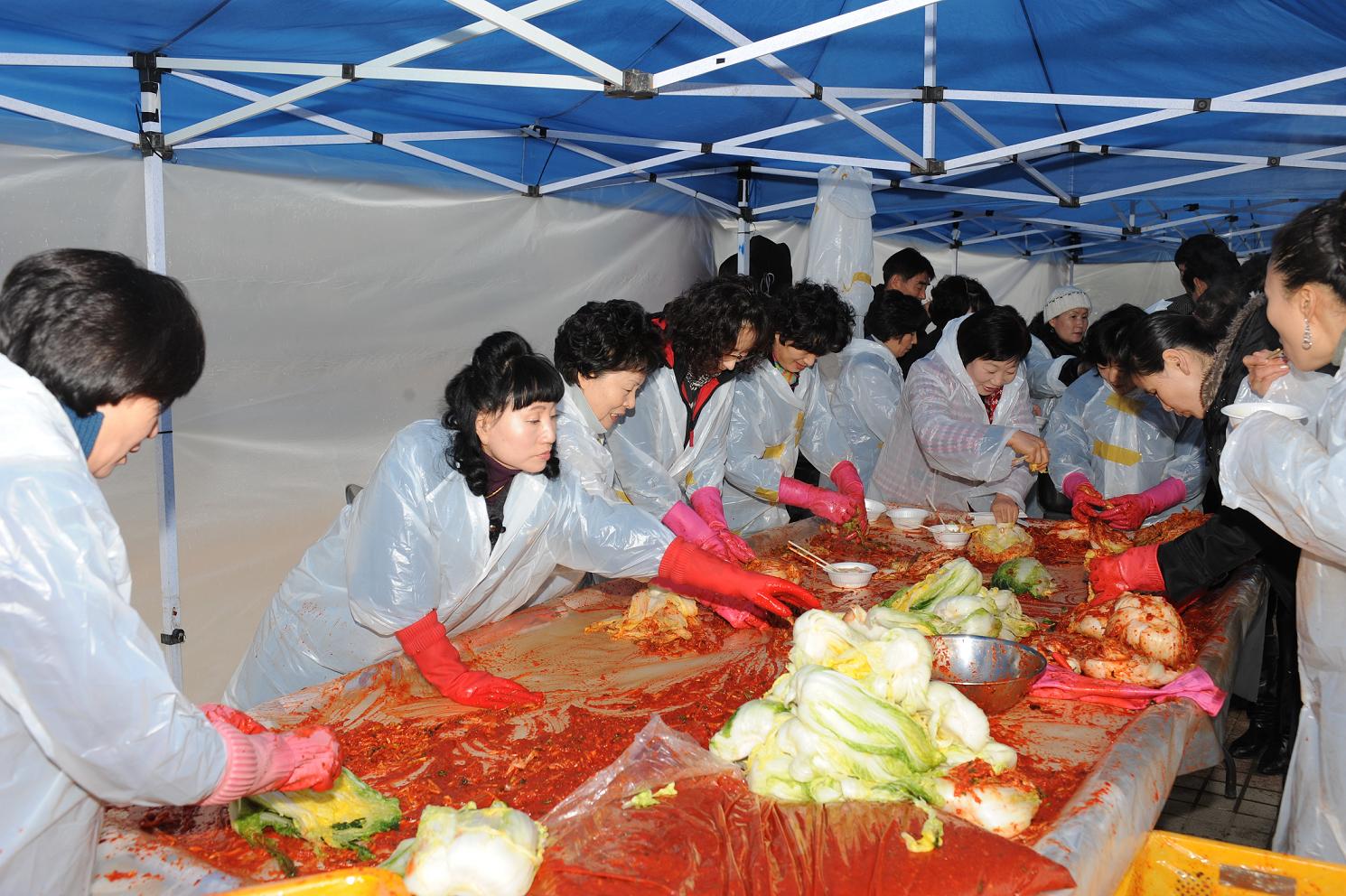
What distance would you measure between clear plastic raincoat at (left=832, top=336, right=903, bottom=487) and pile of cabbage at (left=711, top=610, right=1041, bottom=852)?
3.92 meters

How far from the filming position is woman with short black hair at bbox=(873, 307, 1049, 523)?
4.89 meters

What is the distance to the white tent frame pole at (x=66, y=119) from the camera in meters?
3.77

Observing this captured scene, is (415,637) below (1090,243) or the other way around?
below

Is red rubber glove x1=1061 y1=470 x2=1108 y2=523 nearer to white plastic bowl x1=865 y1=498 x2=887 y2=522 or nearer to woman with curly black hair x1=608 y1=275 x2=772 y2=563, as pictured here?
white plastic bowl x1=865 y1=498 x2=887 y2=522

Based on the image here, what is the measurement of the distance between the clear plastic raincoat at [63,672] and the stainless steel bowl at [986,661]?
66.9 inches

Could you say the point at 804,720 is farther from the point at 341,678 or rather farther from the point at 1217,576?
the point at 1217,576

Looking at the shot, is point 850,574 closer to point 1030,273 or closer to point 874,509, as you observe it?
point 874,509

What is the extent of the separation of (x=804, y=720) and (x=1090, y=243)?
40.6 ft

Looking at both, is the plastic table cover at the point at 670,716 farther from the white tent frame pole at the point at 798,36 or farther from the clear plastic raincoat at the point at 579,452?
the white tent frame pole at the point at 798,36

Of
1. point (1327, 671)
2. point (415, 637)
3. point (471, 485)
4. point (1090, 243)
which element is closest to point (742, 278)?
point (471, 485)

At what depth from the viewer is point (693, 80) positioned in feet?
16.2

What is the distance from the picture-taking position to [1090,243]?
501 inches

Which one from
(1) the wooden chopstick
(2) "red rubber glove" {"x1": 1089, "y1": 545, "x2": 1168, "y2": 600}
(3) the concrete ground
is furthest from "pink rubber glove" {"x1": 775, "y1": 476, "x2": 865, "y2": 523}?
(3) the concrete ground

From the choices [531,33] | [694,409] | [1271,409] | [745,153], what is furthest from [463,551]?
[745,153]
